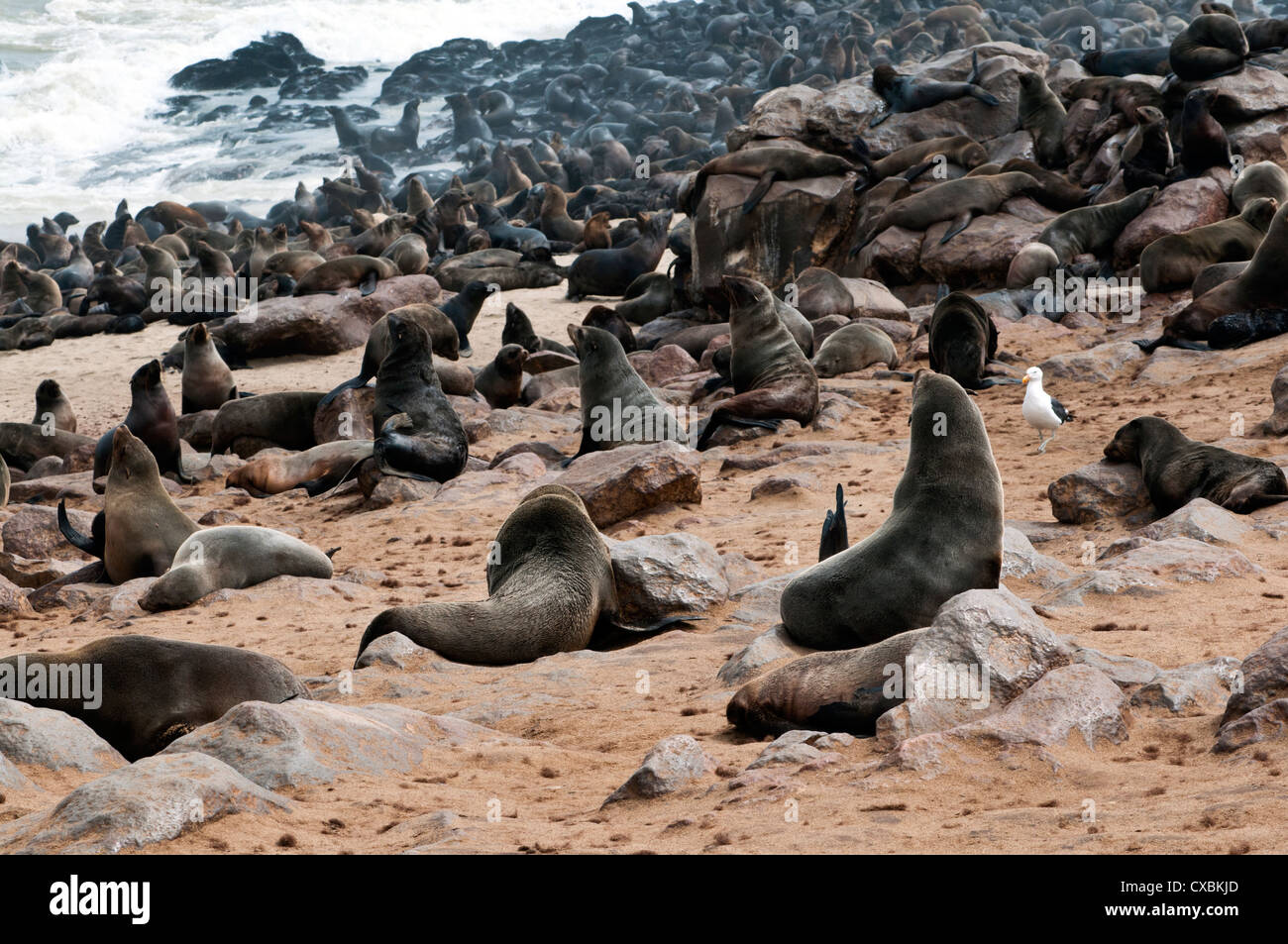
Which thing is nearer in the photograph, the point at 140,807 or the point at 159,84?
the point at 140,807

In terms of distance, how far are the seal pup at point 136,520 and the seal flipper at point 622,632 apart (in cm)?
342

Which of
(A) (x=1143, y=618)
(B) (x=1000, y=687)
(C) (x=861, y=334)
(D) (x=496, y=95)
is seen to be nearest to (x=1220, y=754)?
(B) (x=1000, y=687)

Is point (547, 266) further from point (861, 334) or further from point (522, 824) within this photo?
point (522, 824)

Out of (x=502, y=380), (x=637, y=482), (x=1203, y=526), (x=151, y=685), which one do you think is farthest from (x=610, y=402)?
(x=151, y=685)

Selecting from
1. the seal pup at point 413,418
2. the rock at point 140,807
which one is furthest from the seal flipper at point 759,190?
the rock at point 140,807

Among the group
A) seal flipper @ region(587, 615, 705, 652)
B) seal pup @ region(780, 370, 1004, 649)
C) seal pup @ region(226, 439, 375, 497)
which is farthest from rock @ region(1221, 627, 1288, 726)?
seal pup @ region(226, 439, 375, 497)

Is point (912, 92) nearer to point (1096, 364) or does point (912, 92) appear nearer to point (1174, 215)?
point (1174, 215)

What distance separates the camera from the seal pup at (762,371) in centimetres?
1028

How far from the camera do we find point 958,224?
15227 millimetres

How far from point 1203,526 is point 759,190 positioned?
38.8 feet

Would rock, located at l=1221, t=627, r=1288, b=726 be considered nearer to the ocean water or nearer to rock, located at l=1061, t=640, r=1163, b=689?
rock, located at l=1061, t=640, r=1163, b=689

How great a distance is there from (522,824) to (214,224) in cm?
3423

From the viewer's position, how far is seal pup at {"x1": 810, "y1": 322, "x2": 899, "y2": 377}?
12359 millimetres

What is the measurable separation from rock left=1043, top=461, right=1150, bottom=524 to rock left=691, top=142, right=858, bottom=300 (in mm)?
10189
